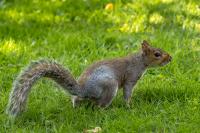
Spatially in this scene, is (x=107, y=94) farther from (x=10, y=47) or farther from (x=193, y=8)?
(x=193, y=8)

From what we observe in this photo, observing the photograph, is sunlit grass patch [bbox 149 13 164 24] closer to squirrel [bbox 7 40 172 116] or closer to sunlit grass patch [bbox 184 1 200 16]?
sunlit grass patch [bbox 184 1 200 16]

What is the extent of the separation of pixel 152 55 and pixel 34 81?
1.14m

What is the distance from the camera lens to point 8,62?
18.8ft

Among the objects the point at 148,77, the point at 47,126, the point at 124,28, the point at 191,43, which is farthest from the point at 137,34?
the point at 47,126

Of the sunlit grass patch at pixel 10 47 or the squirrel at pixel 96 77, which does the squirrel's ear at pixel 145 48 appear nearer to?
the squirrel at pixel 96 77

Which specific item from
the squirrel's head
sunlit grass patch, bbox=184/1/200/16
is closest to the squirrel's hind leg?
the squirrel's head

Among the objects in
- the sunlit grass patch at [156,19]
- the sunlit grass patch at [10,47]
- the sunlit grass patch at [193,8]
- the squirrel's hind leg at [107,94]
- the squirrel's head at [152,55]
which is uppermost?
the sunlit grass patch at [193,8]

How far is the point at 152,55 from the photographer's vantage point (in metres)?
4.93

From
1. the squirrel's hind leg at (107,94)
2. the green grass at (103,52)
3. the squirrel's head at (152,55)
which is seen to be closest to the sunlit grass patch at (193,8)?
the green grass at (103,52)

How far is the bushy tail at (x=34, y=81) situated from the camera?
423 centimetres

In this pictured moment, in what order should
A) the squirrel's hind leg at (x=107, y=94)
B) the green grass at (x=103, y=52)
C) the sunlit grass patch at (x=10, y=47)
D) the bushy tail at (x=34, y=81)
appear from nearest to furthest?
1. the bushy tail at (x=34, y=81)
2. the green grass at (x=103, y=52)
3. the squirrel's hind leg at (x=107, y=94)
4. the sunlit grass patch at (x=10, y=47)

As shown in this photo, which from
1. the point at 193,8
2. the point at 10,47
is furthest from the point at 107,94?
the point at 193,8

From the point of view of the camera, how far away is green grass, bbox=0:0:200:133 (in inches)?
173

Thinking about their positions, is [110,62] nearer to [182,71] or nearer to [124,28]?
[182,71]
